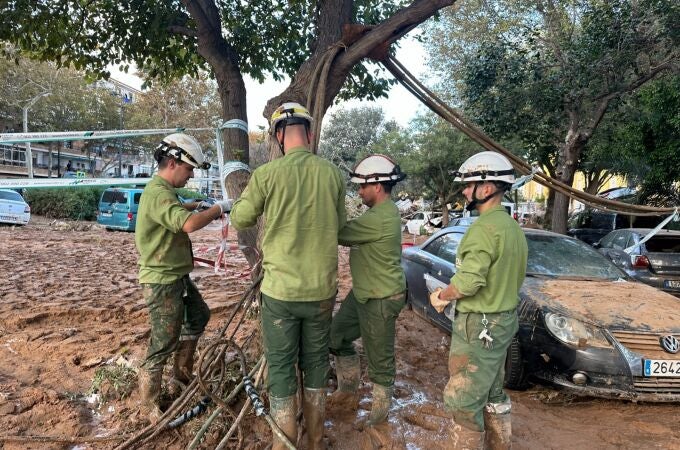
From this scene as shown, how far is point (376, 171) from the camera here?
A: 10.3 ft

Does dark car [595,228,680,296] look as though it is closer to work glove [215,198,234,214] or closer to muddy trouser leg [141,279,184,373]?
work glove [215,198,234,214]

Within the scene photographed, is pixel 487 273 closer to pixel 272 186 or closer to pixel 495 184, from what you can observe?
pixel 495 184

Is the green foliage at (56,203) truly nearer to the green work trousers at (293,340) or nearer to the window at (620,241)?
the window at (620,241)

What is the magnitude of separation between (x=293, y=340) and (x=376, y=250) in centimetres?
81

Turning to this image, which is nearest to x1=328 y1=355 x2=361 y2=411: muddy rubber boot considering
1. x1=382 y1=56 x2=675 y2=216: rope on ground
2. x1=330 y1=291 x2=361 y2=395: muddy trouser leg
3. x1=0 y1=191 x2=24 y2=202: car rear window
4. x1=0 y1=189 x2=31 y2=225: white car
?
x1=330 y1=291 x2=361 y2=395: muddy trouser leg

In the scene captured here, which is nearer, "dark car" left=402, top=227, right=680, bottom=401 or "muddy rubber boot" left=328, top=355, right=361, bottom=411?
"muddy rubber boot" left=328, top=355, right=361, bottom=411

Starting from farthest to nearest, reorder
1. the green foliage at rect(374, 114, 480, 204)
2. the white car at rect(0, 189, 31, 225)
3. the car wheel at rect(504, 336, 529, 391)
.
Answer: the green foliage at rect(374, 114, 480, 204), the white car at rect(0, 189, 31, 225), the car wheel at rect(504, 336, 529, 391)

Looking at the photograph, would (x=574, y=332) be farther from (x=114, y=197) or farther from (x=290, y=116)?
(x=114, y=197)

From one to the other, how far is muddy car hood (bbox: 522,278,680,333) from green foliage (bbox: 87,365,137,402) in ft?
10.6

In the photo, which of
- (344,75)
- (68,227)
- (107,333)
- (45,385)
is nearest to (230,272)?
(107,333)

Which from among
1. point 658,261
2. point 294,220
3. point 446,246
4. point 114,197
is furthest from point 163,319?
point 114,197

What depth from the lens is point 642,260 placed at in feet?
25.5

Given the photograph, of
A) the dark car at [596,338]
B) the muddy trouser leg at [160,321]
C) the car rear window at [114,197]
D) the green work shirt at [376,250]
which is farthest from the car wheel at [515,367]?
the car rear window at [114,197]

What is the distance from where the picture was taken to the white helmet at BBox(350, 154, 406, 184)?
314cm
